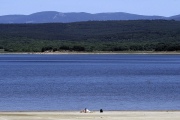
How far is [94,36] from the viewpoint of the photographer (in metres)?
168

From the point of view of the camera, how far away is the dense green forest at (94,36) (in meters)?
141

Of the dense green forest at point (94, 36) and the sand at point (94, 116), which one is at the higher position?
the sand at point (94, 116)

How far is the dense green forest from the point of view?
463ft

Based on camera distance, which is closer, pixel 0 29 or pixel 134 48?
pixel 134 48

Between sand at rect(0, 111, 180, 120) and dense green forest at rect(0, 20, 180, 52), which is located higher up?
sand at rect(0, 111, 180, 120)

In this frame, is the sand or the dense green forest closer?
the sand

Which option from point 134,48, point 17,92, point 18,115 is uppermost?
point 18,115

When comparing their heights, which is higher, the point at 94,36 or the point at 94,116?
the point at 94,116

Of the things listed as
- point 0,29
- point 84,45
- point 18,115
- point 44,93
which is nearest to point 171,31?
point 84,45

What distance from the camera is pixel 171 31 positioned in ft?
530

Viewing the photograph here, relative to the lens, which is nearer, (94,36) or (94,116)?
(94,116)

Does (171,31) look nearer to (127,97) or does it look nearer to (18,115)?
(127,97)

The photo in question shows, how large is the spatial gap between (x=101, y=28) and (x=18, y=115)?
164 m

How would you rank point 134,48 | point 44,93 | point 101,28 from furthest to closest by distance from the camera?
point 101,28, point 134,48, point 44,93
